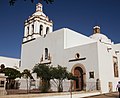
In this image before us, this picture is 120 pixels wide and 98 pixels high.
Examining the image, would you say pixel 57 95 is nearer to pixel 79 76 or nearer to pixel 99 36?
pixel 79 76

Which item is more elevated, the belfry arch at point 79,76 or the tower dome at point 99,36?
the tower dome at point 99,36

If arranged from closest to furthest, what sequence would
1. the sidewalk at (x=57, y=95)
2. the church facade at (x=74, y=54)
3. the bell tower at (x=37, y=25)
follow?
the sidewalk at (x=57, y=95) < the church facade at (x=74, y=54) < the bell tower at (x=37, y=25)

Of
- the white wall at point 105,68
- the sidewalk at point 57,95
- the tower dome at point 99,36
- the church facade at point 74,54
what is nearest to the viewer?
the sidewalk at point 57,95

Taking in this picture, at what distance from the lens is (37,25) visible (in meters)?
33.2

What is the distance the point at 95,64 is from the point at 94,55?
111cm

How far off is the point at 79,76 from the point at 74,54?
2.94 metres

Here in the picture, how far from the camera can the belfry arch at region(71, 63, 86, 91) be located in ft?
70.4

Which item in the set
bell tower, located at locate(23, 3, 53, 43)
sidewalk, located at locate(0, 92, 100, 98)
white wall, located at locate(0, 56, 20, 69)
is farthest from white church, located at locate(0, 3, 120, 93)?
white wall, located at locate(0, 56, 20, 69)

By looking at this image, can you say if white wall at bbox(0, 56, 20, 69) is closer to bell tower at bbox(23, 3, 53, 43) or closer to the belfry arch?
bell tower at bbox(23, 3, 53, 43)

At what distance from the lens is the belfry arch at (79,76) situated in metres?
21.5

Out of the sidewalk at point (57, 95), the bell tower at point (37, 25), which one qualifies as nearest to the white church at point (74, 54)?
the bell tower at point (37, 25)

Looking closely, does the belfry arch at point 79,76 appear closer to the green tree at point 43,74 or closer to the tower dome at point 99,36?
the green tree at point 43,74

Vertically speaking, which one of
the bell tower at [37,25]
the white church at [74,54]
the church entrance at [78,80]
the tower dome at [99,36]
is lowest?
the church entrance at [78,80]

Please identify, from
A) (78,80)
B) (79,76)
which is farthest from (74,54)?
(78,80)
